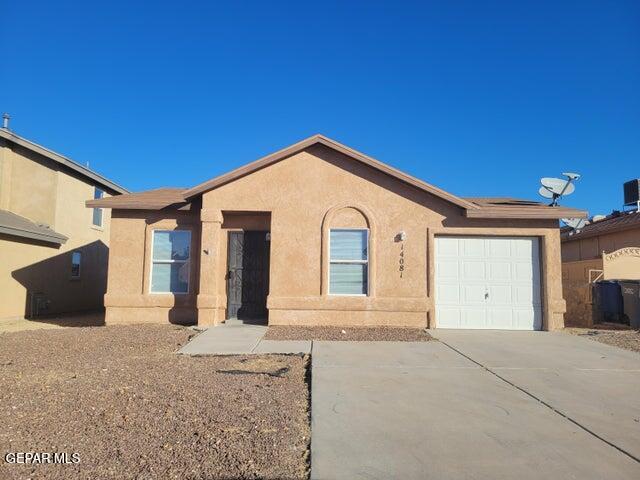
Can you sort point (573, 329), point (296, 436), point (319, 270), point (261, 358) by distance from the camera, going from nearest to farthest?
point (296, 436) < point (261, 358) < point (319, 270) < point (573, 329)

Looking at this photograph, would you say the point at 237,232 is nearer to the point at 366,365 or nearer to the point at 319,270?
the point at 319,270

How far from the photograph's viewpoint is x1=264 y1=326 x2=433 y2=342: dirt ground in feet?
30.2

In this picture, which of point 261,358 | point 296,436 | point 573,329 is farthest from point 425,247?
point 296,436

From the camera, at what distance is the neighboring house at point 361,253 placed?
1076 cm

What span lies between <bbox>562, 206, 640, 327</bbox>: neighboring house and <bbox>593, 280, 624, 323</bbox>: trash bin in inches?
12.2

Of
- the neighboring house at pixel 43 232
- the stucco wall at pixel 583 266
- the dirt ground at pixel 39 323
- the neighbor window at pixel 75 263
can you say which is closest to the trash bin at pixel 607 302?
the stucco wall at pixel 583 266

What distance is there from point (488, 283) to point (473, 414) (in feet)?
22.5

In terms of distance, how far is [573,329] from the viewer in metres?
11.6

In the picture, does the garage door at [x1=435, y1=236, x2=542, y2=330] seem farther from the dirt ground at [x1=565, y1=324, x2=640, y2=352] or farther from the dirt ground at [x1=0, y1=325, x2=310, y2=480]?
the dirt ground at [x1=0, y1=325, x2=310, y2=480]

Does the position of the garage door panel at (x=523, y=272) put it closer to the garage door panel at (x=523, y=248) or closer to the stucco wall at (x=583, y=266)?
the garage door panel at (x=523, y=248)

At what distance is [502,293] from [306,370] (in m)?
6.53

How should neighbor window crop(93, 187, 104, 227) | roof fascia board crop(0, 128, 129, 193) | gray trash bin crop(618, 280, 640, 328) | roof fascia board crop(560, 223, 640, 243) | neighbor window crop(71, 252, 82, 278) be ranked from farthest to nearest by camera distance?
neighbor window crop(93, 187, 104, 227) < roof fascia board crop(560, 223, 640, 243) < neighbor window crop(71, 252, 82, 278) < roof fascia board crop(0, 128, 129, 193) < gray trash bin crop(618, 280, 640, 328)

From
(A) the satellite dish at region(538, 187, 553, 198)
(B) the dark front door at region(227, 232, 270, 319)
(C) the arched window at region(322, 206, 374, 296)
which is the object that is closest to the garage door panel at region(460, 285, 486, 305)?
(C) the arched window at region(322, 206, 374, 296)

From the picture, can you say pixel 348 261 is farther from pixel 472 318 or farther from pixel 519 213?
pixel 519 213
